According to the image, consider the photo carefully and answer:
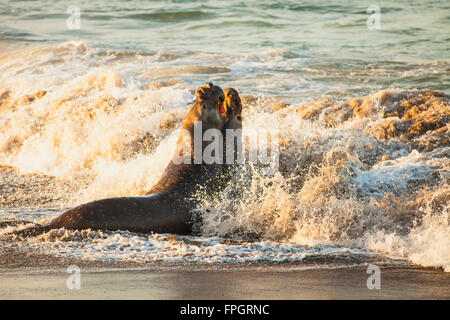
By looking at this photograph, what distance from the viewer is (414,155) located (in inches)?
288

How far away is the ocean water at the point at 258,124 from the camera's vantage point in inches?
208

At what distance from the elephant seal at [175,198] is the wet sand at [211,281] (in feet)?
2.18

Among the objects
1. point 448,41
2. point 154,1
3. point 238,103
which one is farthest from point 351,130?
point 154,1

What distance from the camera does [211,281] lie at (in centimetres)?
418

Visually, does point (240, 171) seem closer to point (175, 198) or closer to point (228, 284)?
point (175, 198)

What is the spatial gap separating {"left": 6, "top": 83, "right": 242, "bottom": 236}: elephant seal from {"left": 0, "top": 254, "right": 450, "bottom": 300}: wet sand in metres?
0.67

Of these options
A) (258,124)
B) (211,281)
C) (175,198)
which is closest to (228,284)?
(211,281)

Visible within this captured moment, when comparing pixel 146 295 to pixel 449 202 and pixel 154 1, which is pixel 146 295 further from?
pixel 154 1

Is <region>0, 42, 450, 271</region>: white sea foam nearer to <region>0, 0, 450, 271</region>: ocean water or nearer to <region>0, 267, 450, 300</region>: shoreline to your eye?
<region>0, 0, 450, 271</region>: ocean water

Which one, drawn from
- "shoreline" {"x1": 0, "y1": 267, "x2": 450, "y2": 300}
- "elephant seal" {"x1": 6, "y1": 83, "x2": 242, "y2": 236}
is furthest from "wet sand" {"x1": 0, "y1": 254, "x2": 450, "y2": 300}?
"elephant seal" {"x1": 6, "y1": 83, "x2": 242, "y2": 236}

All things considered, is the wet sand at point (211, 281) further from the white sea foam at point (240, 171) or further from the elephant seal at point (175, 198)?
the elephant seal at point (175, 198)

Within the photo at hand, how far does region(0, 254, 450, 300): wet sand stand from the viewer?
3.84 metres

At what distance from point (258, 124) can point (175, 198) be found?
8.79 ft

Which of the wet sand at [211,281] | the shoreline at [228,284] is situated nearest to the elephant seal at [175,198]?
the wet sand at [211,281]
